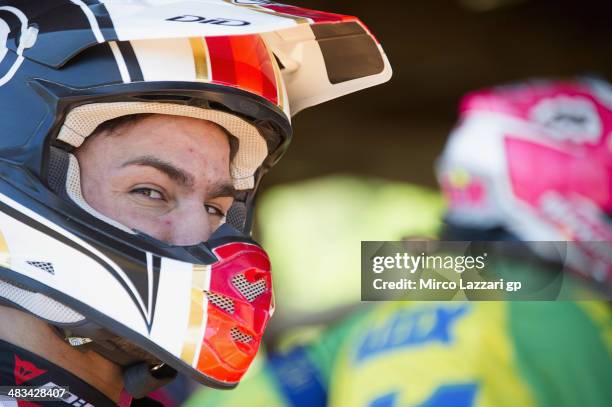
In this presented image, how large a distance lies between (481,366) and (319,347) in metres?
0.67

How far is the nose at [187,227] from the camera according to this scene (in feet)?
4.27

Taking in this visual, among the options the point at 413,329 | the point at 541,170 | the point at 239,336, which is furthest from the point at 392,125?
the point at 239,336

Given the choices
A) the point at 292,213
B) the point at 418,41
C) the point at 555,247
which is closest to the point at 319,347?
the point at 555,247

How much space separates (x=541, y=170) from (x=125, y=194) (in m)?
1.32

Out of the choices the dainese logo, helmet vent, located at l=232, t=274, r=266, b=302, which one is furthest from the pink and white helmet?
the dainese logo

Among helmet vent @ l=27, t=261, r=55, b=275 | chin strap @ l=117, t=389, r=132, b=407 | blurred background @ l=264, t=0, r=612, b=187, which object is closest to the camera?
helmet vent @ l=27, t=261, r=55, b=275

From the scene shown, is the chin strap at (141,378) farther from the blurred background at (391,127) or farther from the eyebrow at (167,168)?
the blurred background at (391,127)

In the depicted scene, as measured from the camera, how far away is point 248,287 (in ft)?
4.21

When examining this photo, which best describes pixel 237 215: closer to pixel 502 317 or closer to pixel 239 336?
pixel 239 336

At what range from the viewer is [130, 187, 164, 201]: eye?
130 centimetres

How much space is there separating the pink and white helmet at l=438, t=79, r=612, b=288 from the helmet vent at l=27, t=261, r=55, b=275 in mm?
1318

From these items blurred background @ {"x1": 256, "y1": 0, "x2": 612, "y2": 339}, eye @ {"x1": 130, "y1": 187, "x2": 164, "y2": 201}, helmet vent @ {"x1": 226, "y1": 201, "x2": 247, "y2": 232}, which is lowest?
blurred background @ {"x1": 256, "y1": 0, "x2": 612, "y2": 339}

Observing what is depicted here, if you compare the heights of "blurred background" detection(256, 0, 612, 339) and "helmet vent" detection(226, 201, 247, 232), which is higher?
"helmet vent" detection(226, 201, 247, 232)

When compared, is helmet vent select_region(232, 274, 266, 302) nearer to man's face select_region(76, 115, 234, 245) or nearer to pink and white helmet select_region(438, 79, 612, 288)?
man's face select_region(76, 115, 234, 245)
